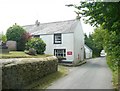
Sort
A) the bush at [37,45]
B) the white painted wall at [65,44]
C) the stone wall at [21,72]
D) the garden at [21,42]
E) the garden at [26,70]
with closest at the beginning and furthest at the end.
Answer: the stone wall at [21,72]
the garden at [26,70]
the bush at [37,45]
the garden at [21,42]
the white painted wall at [65,44]

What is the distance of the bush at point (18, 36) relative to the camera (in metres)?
28.1

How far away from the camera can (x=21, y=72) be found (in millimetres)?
13648

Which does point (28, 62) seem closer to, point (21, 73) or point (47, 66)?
point (21, 73)

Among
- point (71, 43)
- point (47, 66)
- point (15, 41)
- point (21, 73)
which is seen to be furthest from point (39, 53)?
point (21, 73)

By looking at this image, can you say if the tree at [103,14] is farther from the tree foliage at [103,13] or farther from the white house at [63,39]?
the white house at [63,39]

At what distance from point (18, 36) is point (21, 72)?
15.2 meters

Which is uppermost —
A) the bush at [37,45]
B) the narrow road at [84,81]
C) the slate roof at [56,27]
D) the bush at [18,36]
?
the slate roof at [56,27]

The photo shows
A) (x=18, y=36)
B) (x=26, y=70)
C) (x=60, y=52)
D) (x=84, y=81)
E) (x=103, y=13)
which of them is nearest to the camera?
(x=103, y=13)

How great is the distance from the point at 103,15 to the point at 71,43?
1037 inches

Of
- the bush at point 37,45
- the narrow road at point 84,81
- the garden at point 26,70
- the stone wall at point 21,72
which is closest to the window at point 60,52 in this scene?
the bush at point 37,45

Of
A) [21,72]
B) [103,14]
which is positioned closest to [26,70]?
[21,72]

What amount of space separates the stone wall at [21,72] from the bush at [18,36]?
34.8 feet

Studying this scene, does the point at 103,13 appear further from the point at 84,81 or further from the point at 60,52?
the point at 60,52

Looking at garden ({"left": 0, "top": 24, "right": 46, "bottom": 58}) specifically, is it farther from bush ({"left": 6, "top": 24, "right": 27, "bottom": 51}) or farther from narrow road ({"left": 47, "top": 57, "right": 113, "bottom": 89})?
narrow road ({"left": 47, "top": 57, "right": 113, "bottom": 89})
